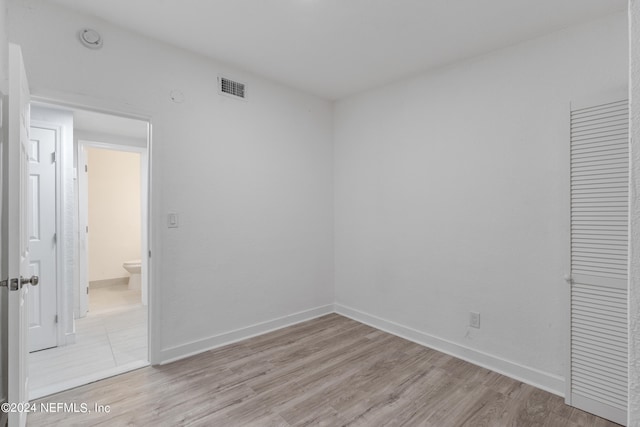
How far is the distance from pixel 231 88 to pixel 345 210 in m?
1.85

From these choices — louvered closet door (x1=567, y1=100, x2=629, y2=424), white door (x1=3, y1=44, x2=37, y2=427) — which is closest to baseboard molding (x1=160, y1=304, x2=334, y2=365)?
white door (x1=3, y1=44, x2=37, y2=427)

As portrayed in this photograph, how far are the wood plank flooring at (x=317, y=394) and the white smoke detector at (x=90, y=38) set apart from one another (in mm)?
2446

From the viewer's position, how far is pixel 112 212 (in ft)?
17.5

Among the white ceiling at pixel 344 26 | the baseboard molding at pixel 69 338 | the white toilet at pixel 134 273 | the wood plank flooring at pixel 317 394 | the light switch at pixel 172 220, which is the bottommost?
the wood plank flooring at pixel 317 394

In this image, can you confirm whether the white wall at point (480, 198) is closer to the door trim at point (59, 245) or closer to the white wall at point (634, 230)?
the white wall at point (634, 230)

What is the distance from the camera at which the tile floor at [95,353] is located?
236cm

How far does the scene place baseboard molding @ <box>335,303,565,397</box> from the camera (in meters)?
2.29

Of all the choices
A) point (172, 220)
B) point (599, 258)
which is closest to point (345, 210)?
point (172, 220)

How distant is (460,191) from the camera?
2.81m

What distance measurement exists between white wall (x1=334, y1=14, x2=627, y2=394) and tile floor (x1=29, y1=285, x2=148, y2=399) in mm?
2361

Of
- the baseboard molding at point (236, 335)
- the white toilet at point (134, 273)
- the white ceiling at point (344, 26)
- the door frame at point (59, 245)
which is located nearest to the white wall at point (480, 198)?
the white ceiling at point (344, 26)

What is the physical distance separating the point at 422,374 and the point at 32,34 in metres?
3.64

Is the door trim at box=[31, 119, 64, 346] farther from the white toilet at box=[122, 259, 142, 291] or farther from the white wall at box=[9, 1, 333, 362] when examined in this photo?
the white toilet at box=[122, 259, 142, 291]

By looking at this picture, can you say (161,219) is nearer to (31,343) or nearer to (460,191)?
(31,343)
